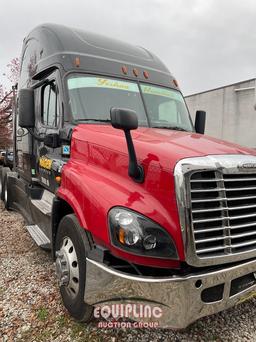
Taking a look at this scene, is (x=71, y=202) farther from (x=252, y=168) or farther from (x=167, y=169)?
(x=252, y=168)

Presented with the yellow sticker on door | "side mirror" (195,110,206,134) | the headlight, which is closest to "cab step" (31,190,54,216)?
the yellow sticker on door

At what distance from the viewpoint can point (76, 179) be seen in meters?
3.25

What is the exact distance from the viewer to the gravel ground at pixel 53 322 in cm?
306

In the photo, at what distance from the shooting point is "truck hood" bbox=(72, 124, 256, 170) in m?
2.72

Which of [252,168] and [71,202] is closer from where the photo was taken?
[252,168]

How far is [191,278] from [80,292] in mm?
1091

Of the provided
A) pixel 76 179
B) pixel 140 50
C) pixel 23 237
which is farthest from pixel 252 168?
pixel 23 237

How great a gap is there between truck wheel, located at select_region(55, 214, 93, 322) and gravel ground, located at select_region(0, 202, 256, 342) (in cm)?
17

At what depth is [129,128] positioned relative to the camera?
275cm

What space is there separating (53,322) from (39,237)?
1384mm

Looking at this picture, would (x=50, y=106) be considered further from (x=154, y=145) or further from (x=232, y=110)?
(x=232, y=110)

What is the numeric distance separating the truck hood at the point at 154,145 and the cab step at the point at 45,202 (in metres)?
1.13

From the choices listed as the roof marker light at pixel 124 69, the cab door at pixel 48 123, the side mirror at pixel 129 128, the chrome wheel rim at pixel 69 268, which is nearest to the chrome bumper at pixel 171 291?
the chrome wheel rim at pixel 69 268

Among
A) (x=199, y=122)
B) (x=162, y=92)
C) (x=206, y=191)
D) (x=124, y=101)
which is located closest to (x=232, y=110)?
(x=199, y=122)
